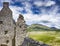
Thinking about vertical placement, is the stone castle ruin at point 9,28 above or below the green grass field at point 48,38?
above

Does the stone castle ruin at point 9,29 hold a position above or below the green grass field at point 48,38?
above

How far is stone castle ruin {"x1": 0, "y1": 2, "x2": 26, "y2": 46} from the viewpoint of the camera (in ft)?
193

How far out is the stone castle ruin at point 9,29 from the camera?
193ft

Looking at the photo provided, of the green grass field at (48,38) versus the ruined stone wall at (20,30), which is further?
the ruined stone wall at (20,30)

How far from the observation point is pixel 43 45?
43.9 meters

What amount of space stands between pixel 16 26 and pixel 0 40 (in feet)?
15.3

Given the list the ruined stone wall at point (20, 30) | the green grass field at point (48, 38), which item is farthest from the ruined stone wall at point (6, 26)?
the green grass field at point (48, 38)

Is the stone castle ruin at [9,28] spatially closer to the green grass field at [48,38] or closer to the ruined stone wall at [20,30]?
the ruined stone wall at [20,30]

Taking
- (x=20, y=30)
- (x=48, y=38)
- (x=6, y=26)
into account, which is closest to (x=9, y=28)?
(x=6, y=26)

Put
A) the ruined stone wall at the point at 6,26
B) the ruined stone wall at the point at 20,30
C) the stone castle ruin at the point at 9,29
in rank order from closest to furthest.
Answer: the ruined stone wall at the point at 20,30 → the stone castle ruin at the point at 9,29 → the ruined stone wall at the point at 6,26

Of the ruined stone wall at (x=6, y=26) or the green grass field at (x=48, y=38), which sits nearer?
the green grass field at (x=48, y=38)

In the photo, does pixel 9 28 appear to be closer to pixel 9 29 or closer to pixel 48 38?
pixel 9 29

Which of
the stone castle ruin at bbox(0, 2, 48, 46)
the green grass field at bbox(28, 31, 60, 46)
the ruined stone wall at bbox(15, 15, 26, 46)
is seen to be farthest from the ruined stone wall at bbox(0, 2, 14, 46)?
the green grass field at bbox(28, 31, 60, 46)

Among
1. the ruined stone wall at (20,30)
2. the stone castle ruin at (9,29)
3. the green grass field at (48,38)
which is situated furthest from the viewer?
the stone castle ruin at (9,29)
